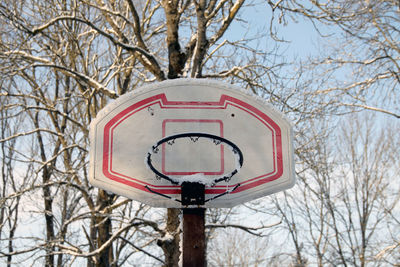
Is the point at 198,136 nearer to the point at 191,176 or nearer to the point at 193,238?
the point at 191,176

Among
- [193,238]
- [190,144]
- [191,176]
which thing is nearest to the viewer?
[193,238]

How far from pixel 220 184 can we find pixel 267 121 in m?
0.73

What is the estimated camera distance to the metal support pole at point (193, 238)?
341 centimetres

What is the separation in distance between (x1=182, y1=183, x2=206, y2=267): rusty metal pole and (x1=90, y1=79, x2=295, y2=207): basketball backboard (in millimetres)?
77

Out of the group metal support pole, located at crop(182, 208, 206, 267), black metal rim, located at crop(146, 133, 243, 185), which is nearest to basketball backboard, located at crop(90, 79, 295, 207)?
black metal rim, located at crop(146, 133, 243, 185)

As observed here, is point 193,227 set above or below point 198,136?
below

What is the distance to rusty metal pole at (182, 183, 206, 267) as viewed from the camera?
3.41 m

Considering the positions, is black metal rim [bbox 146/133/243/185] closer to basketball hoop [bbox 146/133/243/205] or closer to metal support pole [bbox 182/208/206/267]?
basketball hoop [bbox 146/133/243/205]

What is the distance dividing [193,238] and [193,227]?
0.09 metres

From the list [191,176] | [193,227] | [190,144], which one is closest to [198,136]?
[190,144]

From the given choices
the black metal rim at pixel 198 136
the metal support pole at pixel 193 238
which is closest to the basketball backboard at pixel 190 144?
the black metal rim at pixel 198 136

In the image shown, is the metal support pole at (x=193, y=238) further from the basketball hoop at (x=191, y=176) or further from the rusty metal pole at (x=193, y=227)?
the basketball hoop at (x=191, y=176)

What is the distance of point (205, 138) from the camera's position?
3740mm

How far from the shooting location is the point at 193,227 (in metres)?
3.48
